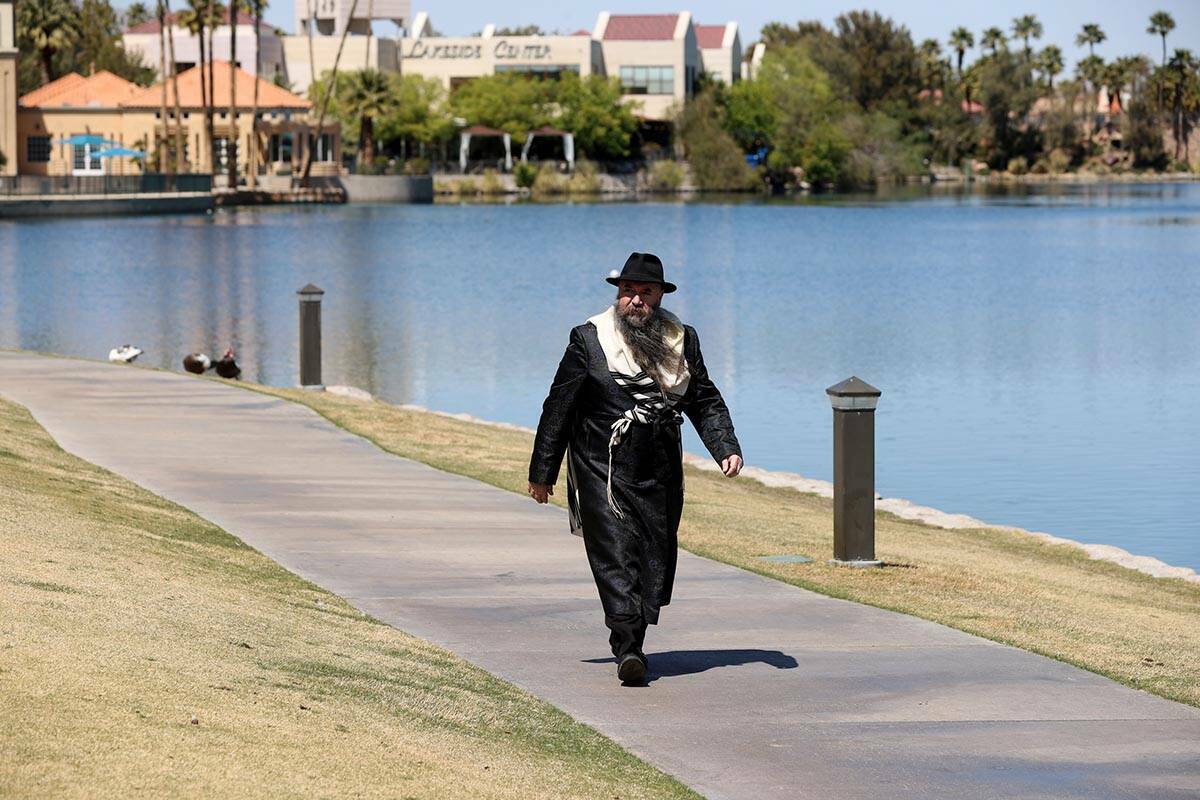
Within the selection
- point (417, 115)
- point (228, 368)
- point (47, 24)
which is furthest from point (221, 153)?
point (228, 368)

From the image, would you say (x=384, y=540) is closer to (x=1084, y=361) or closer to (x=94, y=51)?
(x=1084, y=361)

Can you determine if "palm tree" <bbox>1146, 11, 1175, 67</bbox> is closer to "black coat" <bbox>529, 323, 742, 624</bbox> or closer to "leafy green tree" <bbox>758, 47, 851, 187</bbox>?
"leafy green tree" <bbox>758, 47, 851, 187</bbox>

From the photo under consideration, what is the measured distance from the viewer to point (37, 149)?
111 meters

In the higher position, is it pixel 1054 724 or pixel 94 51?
pixel 94 51

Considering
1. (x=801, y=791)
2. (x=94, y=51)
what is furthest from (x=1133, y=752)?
(x=94, y=51)

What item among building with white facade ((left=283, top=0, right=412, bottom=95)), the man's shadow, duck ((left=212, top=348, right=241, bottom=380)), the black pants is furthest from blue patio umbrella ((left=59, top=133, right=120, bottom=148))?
the black pants

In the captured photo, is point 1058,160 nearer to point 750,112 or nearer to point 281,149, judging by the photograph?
point 750,112

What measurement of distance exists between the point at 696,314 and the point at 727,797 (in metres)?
41.9

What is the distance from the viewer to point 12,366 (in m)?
22.7

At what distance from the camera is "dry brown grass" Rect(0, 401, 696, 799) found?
657 cm

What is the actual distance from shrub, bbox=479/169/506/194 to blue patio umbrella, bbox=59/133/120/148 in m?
37.3

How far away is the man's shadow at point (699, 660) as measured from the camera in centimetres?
940

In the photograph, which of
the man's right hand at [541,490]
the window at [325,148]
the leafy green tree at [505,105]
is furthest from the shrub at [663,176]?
the man's right hand at [541,490]

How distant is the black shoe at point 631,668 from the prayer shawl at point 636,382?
0.62m
